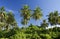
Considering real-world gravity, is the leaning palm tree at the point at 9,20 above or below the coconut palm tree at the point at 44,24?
above

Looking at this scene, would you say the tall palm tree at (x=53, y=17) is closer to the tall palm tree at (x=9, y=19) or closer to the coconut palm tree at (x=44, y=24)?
Result: the coconut palm tree at (x=44, y=24)

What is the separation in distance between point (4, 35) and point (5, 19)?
11.5m

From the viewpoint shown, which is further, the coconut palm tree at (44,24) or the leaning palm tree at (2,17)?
the coconut palm tree at (44,24)

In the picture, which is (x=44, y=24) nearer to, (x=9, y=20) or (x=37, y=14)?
(x=37, y=14)

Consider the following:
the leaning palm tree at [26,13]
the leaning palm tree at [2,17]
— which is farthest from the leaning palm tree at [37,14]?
the leaning palm tree at [2,17]

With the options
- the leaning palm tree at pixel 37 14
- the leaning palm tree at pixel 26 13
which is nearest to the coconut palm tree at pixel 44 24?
the leaning palm tree at pixel 37 14

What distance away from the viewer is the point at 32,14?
6688 cm

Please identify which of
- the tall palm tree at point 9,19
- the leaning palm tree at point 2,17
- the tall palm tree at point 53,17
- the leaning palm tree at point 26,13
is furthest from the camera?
the tall palm tree at point 53,17

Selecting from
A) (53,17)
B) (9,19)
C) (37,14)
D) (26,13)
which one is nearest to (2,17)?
(9,19)

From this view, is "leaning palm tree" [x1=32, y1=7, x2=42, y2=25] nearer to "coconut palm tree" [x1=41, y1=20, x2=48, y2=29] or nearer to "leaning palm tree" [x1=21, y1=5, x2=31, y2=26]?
"leaning palm tree" [x1=21, y1=5, x2=31, y2=26]

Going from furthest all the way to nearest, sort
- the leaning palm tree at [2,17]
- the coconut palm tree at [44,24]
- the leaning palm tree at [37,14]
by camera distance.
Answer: the coconut palm tree at [44,24] → the leaning palm tree at [37,14] → the leaning palm tree at [2,17]

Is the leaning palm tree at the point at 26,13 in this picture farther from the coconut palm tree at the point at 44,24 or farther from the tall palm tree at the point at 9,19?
the coconut palm tree at the point at 44,24

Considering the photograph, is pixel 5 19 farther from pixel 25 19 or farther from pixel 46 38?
pixel 46 38

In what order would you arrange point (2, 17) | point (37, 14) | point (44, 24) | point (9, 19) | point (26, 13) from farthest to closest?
point (44, 24), point (9, 19), point (37, 14), point (2, 17), point (26, 13)
